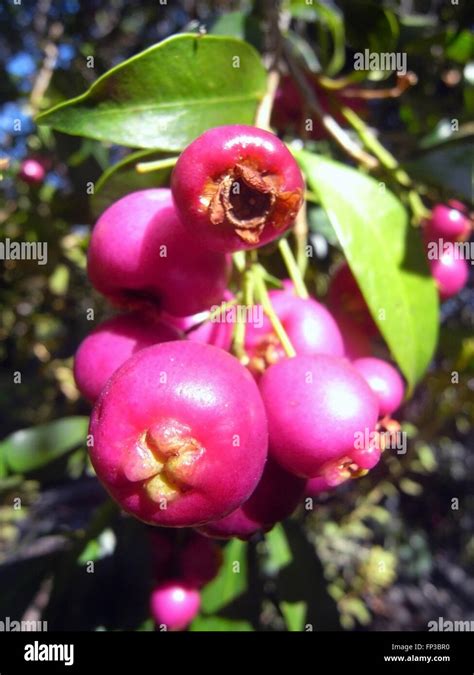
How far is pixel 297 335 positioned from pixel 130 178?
12.5 inches

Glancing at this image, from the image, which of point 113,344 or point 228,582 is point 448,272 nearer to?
point 113,344

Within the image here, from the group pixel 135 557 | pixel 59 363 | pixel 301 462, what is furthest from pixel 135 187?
pixel 59 363

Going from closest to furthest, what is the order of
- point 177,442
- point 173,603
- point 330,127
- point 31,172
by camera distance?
point 177,442 → point 330,127 → point 173,603 → point 31,172

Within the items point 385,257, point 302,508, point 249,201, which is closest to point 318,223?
point 385,257

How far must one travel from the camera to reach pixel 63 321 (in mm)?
2205

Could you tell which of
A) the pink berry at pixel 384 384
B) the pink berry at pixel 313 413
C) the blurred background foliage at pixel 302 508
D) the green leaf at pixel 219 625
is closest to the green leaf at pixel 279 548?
the blurred background foliage at pixel 302 508

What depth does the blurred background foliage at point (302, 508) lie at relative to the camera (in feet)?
4.07

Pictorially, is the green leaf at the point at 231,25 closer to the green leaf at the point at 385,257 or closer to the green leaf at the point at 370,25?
the green leaf at the point at 370,25

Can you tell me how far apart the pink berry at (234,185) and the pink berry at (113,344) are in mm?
148

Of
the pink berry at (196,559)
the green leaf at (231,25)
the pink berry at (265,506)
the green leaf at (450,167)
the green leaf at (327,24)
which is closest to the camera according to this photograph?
the pink berry at (265,506)

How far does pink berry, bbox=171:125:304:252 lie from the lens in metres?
0.58

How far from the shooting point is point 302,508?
1.86 m

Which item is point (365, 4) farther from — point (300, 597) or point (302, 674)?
point (302, 674)

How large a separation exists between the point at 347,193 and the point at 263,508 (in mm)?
436
